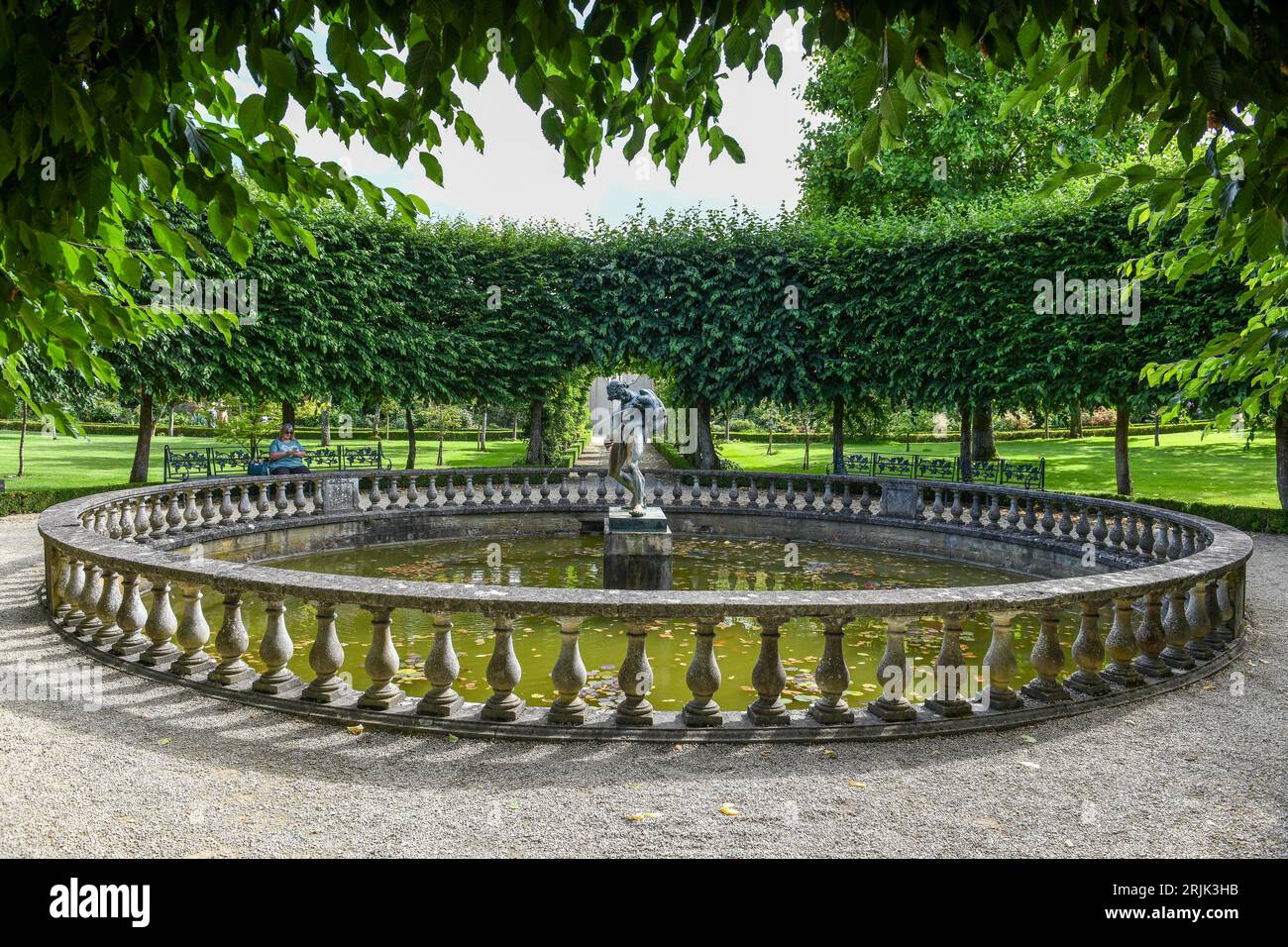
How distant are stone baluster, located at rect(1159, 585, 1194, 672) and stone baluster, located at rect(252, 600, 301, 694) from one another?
6963 mm

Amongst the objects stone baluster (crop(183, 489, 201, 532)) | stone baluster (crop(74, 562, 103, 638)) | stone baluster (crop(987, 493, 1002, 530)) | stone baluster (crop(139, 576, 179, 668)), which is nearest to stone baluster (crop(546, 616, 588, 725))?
stone baluster (crop(139, 576, 179, 668))

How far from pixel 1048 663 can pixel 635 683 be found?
3.06m

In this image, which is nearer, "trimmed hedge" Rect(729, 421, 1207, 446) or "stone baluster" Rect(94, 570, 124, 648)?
"stone baluster" Rect(94, 570, 124, 648)

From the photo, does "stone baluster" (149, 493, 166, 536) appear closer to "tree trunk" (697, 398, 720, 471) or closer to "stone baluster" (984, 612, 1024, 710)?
"stone baluster" (984, 612, 1024, 710)

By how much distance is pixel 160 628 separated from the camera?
7.04 m

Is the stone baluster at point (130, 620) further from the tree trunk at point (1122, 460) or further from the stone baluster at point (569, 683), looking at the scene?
the tree trunk at point (1122, 460)

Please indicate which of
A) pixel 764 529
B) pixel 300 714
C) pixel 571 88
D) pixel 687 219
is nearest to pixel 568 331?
pixel 687 219

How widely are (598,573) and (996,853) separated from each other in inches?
439

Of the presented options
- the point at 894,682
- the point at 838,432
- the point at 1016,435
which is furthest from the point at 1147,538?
the point at 1016,435

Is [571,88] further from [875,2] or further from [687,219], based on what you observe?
[687,219]

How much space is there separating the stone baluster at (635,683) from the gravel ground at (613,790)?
229 millimetres

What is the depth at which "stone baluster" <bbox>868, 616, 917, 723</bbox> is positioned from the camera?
231 inches

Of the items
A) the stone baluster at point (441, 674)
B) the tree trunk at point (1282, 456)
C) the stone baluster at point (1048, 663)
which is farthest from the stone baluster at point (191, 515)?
the tree trunk at point (1282, 456)

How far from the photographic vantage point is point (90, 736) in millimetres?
5707
